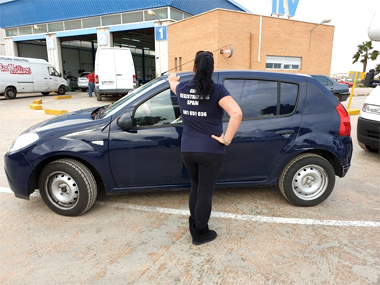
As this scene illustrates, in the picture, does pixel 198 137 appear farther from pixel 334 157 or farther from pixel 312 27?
pixel 312 27

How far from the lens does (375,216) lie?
3400 millimetres

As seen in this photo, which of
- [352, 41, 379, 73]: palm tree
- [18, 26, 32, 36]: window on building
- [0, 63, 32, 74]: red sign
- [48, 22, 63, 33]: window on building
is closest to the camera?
[0, 63, 32, 74]: red sign

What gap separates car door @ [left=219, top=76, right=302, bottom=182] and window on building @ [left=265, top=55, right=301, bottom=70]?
2217 cm

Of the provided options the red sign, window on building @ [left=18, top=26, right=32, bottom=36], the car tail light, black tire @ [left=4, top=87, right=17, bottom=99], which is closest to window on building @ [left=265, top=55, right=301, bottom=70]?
the red sign

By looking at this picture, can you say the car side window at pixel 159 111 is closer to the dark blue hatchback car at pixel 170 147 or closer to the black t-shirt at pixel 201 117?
the dark blue hatchback car at pixel 170 147

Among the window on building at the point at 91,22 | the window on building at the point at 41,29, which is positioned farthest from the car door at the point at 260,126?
the window on building at the point at 41,29

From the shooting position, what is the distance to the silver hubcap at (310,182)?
3.56 metres

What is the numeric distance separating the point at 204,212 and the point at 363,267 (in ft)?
4.73

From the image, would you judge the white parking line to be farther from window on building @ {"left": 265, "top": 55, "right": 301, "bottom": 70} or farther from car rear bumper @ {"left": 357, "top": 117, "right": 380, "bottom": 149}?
window on building @ {"left": 265, "top": 55, "right": 301, "bottom": 70}

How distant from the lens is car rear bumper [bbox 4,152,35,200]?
3205 mm

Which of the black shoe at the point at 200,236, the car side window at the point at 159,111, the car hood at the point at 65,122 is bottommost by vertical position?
the black shoe at the point at 200,236

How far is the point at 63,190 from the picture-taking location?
3336 millimetres

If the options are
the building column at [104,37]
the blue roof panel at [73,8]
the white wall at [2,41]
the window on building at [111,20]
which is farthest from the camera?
the white wall at [2,41]

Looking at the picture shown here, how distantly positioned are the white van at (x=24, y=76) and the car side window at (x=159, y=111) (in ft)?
58.3
